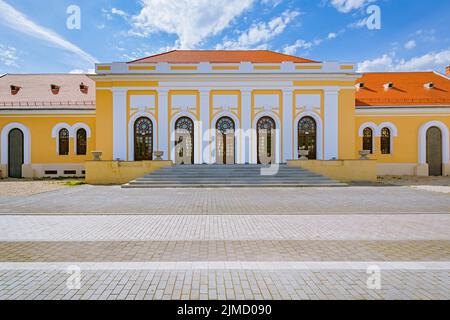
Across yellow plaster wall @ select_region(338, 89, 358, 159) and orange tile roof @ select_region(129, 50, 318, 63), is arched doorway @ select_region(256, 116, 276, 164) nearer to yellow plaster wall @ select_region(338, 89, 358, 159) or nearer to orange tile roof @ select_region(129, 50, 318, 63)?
yellow plaster wall @ select_region(338, 89, 358, 159)

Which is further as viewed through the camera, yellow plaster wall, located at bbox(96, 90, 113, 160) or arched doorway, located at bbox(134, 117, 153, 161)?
arched doorway, located at bbox(134, 117, 153, 161)

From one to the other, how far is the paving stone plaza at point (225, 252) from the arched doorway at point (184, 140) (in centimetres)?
1191

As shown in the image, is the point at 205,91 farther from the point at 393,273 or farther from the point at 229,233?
the point at 393,273

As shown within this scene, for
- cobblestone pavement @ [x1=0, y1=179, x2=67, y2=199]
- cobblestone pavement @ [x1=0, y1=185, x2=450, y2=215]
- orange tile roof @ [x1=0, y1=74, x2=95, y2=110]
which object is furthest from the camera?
orange tile roof @ [x1=0, y1=74, x2=95, y2=110]

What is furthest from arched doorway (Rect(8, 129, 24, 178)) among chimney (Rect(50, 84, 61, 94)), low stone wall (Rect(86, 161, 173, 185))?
low stone wall (Rect(86, 161, 173, 185))

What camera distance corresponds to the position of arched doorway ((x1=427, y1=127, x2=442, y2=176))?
21375 millimetres

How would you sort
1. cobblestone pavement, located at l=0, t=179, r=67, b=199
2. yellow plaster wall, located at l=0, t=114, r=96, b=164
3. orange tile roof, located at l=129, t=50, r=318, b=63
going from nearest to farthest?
cobblestone pavement, located at l=0, t=179, r=67, b=199 < yellow plaster wall, located at l=0, t=114, r=96, b=164 < orange tile roof, located at l=129, t=50, r=318, b=63

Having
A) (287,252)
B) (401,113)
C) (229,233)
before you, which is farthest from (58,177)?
(401,113)

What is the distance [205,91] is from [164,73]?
3541 millimetres

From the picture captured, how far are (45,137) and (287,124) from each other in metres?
20.6

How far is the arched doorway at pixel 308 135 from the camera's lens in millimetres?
20375

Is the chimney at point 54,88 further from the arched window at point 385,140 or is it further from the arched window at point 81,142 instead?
the arched window at point 385,140

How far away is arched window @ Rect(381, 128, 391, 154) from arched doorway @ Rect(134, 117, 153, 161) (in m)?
19.7

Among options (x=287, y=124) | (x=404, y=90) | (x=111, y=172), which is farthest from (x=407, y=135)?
(x=111, y=172)
